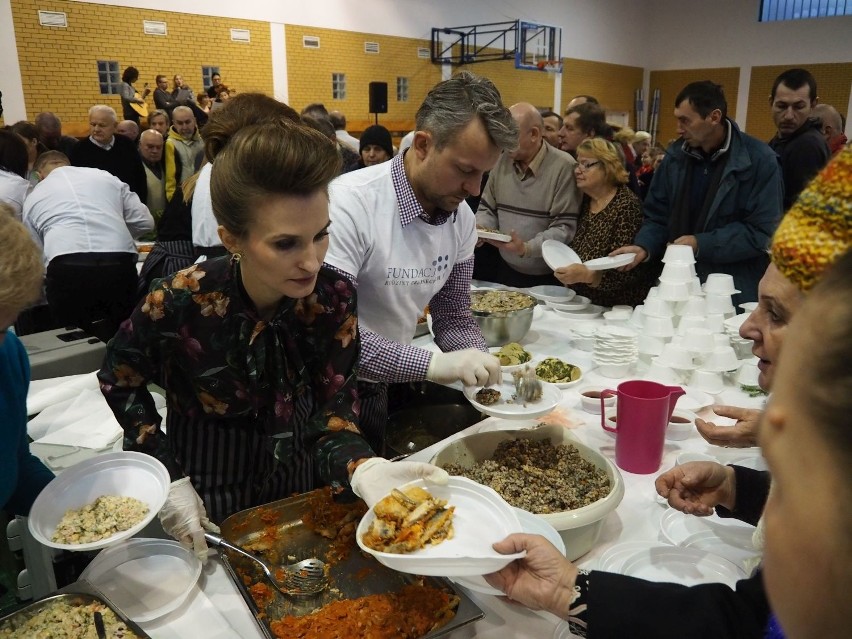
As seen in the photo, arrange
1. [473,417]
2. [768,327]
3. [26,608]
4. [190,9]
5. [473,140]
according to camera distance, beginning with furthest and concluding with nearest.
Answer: [190,9] < [473,417] < [473,140] < [768,327] < [26,608]

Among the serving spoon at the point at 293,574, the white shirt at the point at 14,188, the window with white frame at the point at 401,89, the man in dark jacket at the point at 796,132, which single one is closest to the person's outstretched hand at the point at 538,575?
the serving spoon at the point at 293,574

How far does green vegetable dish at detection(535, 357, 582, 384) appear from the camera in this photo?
2.08m

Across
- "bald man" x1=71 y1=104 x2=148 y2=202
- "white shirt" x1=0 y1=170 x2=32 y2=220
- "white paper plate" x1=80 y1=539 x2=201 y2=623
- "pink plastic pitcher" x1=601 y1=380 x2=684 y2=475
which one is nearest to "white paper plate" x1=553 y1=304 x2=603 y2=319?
"pink plastic pitcher" x1=601 y1=380 x2=684 y2=475

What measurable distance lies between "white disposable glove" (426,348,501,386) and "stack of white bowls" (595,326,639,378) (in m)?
0.53

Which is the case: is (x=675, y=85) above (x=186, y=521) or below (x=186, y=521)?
above

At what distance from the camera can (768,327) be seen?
1.16 meters

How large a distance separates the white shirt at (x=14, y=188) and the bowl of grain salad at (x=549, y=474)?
148 inches

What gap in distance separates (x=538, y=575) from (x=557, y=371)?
115 centimetres

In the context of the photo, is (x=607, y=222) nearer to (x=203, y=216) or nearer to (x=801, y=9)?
(x=203, y=216)

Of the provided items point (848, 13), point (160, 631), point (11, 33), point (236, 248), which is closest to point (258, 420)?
point (236, 248)

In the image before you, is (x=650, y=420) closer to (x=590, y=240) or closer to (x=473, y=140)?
(x=473, y=140)

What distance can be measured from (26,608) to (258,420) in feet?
1.93

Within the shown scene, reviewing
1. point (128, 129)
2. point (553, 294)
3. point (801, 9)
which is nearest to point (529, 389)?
point (553, 294)

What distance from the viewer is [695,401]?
1887 mm
